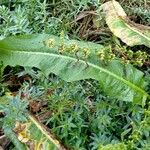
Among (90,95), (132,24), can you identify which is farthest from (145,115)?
(132,24)

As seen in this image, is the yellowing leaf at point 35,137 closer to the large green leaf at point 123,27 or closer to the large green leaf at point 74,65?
the large green leaf at point 74,65

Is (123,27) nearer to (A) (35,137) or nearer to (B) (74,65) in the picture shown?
(B) (74,65)

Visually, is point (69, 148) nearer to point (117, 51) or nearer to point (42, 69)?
point (42, 69)

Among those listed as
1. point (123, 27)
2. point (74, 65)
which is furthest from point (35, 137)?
point (123, 27)

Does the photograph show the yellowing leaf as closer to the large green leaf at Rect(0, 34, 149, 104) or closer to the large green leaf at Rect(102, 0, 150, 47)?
the large green leaf at Rect(0, 34, 149, 104)

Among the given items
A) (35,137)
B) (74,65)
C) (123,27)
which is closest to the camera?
(35,137)

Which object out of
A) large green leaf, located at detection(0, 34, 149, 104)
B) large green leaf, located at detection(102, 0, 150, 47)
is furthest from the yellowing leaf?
large green leaf, located at detection(102, 0, 150, 47)
